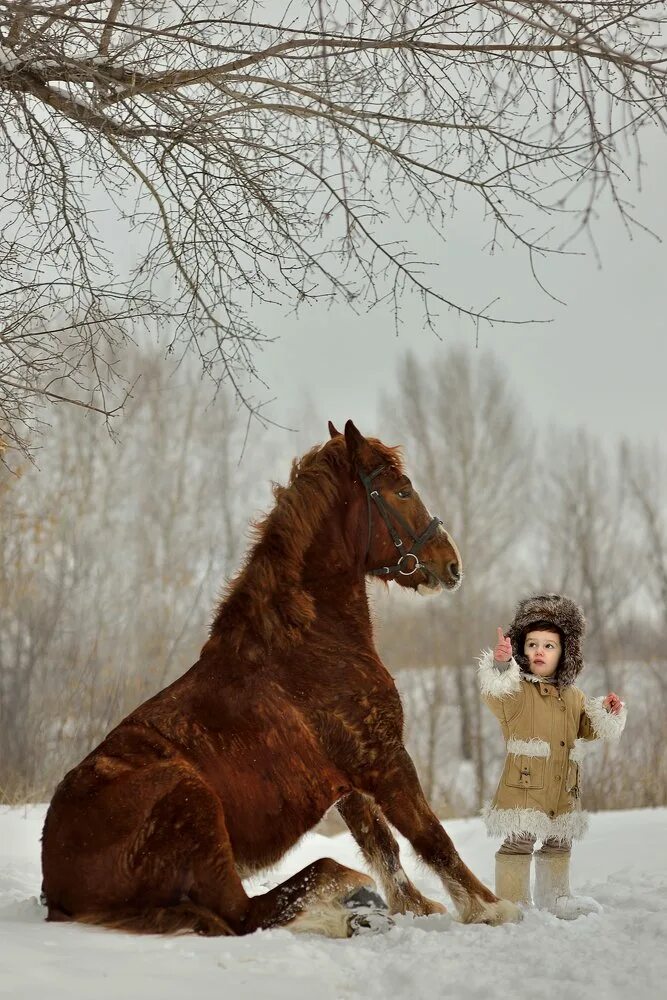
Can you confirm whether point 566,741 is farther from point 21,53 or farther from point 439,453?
point 439,453

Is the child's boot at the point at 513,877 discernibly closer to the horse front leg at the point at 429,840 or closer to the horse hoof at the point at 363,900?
the horse front leg at the point at 429,840

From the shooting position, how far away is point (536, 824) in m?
4.80

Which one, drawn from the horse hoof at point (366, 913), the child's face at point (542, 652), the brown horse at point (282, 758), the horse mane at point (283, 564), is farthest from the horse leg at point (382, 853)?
the child's face at point (542, 652)

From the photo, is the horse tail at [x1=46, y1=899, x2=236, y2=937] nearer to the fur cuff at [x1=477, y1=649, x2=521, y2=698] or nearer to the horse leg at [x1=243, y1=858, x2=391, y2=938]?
the horse leg at [x1=243, y1=858, x2=391, y2=938]

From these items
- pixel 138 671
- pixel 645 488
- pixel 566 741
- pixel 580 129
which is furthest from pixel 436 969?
pixel 645 488

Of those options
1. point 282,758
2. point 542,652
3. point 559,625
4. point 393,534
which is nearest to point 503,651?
point 542,652

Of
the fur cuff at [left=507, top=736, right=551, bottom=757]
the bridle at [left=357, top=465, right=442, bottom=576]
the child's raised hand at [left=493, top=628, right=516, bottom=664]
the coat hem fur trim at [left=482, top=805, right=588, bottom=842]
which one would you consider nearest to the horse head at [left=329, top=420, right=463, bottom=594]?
the bridle at [left=357, top=465, right=442, bottom=576]

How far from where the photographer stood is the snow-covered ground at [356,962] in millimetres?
2889

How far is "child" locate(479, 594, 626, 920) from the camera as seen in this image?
4.85m

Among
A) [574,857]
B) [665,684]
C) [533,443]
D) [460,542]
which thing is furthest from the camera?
[533,443]

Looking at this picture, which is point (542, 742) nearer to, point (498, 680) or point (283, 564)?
point (498, 680)

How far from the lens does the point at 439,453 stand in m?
23.8

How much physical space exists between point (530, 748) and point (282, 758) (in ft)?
5.08

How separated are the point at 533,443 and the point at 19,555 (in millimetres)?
15039
